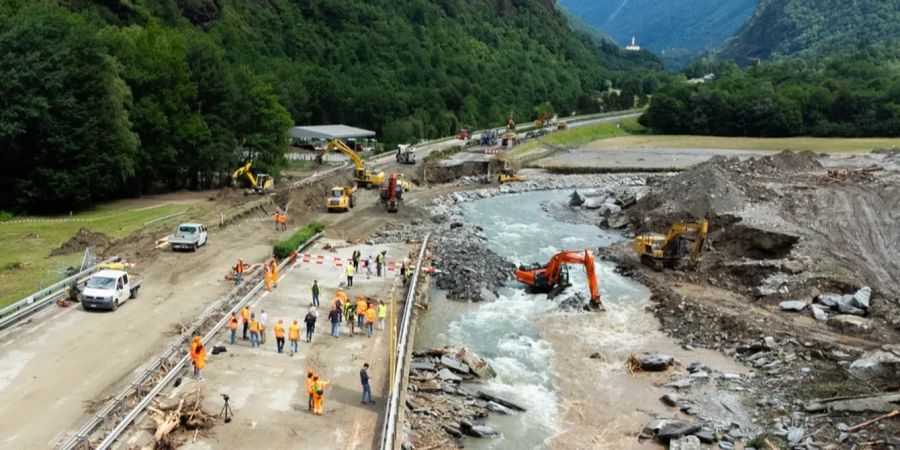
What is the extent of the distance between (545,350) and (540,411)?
6270 millimetres

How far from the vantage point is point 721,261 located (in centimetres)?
4466

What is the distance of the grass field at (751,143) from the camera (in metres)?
109

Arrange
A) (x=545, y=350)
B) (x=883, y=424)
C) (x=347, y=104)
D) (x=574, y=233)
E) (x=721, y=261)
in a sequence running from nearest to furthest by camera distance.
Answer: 1. (x=883, y=424)
2. (x=545, y=350)
3. (x=721, y=261)
4. (x=574, y=233)
5. (x=347, y=104)

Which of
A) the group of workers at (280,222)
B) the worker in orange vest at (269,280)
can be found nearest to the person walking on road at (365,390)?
the worker in orange vest at (269,280)

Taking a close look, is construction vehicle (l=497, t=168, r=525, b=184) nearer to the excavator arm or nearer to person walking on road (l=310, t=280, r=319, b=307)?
the excavator arm

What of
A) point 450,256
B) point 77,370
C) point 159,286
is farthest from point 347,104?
point 77,370

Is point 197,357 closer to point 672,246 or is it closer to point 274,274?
point 274,274

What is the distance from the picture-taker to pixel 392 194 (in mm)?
59031

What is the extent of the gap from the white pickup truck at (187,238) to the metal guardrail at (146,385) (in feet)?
33.4

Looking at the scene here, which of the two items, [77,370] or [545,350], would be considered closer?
[77,370]

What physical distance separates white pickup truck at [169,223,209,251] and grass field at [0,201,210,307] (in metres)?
4.46

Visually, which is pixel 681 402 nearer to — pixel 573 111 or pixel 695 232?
pixel 695 232

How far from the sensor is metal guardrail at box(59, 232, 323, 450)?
1872 centimetres

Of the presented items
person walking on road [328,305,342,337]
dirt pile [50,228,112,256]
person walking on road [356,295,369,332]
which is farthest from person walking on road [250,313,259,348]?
dirt pile [50,228,112,256]
